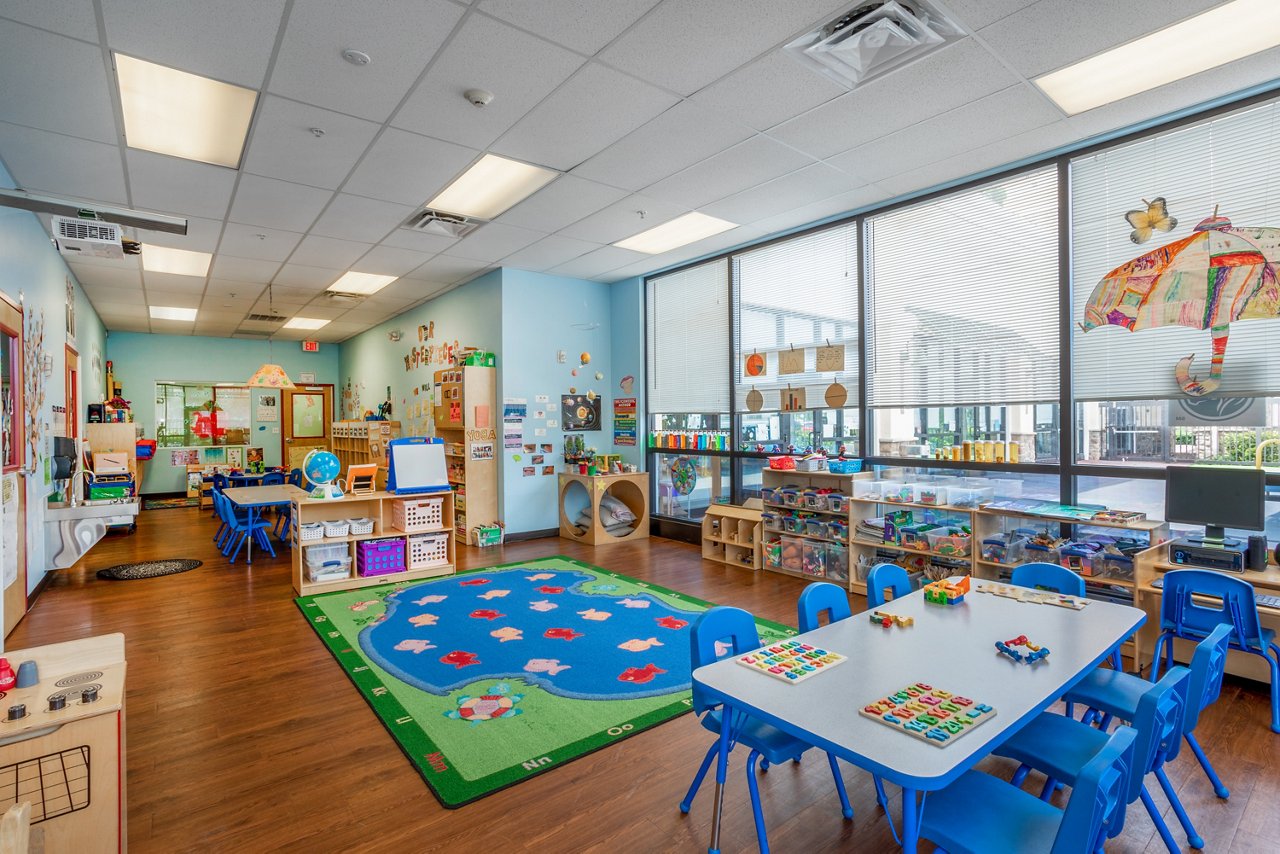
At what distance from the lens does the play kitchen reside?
1629mm

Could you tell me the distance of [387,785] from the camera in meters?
2.62

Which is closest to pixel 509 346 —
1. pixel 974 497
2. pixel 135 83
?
pixel 135 83

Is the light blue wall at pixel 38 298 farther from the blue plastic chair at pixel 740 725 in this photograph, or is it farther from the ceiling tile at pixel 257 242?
the blue plastic chair at pixel 740 725

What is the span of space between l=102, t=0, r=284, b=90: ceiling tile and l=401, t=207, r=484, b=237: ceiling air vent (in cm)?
224

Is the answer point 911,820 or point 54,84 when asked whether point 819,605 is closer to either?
point 911,820

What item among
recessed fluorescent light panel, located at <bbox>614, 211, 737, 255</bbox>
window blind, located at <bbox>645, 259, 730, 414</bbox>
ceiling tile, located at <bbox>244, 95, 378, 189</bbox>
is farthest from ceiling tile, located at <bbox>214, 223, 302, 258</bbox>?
window blind, located at <bbox>645, 259, 730, 414</bbox>

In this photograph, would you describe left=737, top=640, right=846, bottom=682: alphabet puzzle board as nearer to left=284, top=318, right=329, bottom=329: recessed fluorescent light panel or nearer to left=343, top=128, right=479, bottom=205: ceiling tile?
left=343, top=128, right=479, bottom=205: ceiling tile

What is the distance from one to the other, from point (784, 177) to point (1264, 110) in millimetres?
2746

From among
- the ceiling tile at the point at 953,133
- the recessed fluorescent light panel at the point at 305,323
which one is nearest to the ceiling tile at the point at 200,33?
the ceiling tile at the point at 953,133

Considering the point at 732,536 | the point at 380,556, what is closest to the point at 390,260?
the point at 380,556

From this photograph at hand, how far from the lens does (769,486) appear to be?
20.2ft

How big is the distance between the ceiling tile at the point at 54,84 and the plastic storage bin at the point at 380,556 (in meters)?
3.50

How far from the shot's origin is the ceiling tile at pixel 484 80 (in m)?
3.03

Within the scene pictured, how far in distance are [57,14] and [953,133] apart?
187 inches
